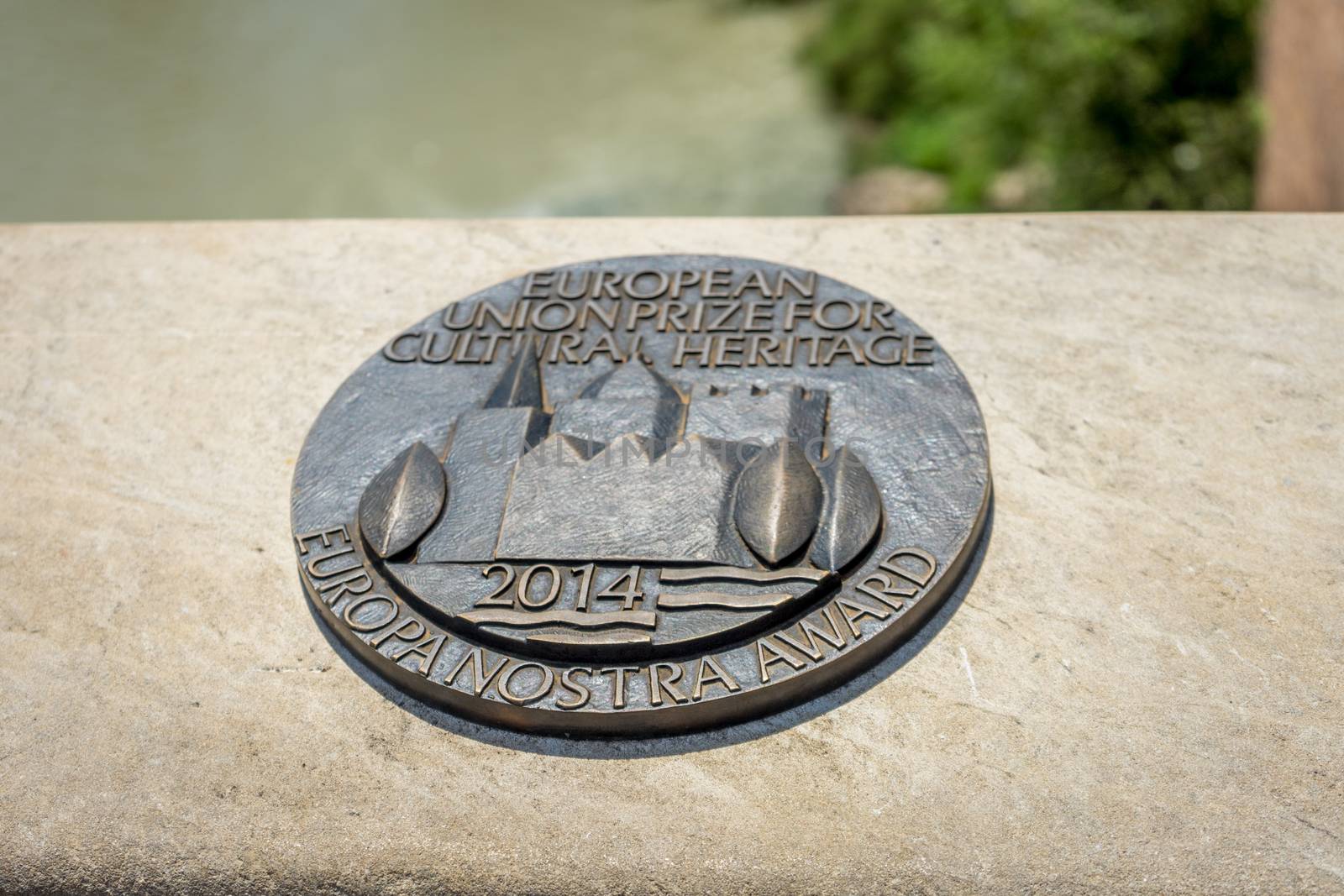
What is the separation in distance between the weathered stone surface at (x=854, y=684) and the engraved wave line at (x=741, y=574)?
0.22 metres

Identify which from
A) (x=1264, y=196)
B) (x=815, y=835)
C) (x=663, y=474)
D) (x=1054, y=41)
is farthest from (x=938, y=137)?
(x=815, y=835)

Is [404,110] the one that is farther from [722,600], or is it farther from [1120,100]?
[722,600]

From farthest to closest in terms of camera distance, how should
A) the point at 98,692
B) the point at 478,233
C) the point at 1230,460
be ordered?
the point at 478,233
the point at 1230,460
the point at 98,692

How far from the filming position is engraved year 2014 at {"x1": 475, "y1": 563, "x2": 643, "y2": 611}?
7.36 ft

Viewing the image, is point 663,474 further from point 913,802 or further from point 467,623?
point 913,802

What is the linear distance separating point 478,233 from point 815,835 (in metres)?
2.01

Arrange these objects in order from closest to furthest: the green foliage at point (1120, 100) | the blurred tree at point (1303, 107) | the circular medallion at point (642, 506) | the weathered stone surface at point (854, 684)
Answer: the weathered stone surface at point (854, 684), the circular medallion at point (642, 506), the blurred tree at point (1303, 107), the green foliage at point (1120, 100)

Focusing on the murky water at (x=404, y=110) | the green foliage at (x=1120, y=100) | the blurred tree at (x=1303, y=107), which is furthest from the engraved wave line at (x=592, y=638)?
the murky water at (x=404, y=110)

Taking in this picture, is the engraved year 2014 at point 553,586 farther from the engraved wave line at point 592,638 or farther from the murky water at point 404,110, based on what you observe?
the murky water at point 404,110

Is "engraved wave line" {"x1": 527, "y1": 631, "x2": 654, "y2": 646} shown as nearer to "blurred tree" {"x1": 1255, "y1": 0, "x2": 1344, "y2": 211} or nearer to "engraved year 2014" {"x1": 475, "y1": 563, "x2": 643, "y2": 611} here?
"engraved year 2014" {"x1": 475, "y1": 563, "x2": 643, "y2": 611}

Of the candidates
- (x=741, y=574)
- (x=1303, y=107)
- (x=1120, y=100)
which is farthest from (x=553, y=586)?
(x=1120, y=100)

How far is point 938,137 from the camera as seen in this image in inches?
295

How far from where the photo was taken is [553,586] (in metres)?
2.27

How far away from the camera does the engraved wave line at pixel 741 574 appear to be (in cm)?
224
